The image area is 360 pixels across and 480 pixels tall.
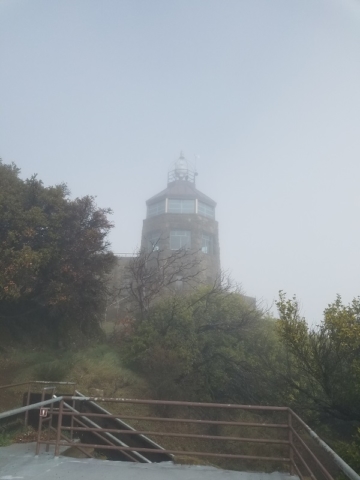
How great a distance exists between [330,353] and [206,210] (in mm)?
31563

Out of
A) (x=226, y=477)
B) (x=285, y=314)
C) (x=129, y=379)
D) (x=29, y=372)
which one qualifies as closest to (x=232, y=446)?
(x=129, y=379)

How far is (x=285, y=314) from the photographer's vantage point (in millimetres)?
12125

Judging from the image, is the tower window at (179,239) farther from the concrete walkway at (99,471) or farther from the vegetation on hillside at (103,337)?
the concrete walkway at (99,471)

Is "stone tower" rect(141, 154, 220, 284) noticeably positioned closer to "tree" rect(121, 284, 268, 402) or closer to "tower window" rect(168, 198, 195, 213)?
"tower window" rect(168, 198, 195, 213)

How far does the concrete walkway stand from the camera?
4.91 meters

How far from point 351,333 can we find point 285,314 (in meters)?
1.93

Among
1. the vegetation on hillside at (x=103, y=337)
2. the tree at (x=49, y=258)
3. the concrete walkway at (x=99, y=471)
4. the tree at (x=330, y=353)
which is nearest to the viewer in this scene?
the concrete walkway at (x=99, y=471)

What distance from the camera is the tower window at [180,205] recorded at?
136 ft

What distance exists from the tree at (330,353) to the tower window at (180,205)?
29.5 meters

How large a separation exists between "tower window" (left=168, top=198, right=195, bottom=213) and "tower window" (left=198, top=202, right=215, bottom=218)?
960 mm

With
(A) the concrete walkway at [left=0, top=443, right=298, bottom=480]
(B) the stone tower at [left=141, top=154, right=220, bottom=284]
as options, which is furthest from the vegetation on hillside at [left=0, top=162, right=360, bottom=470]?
(B) the stone tower at [left=141, top=154, right=220, bottom=284]

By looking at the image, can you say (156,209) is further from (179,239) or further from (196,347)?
(196,347)

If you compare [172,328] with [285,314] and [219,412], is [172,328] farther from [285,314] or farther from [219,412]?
[285,314]

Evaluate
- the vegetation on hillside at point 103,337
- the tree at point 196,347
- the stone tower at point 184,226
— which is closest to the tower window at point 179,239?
the stone tower at point 184,226
